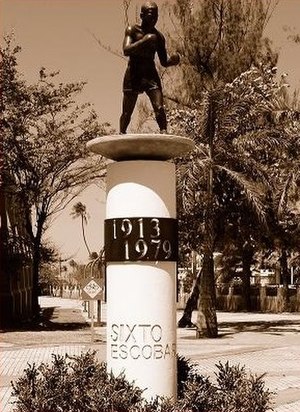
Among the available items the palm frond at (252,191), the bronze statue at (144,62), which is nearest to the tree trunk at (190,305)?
the palm frond at (252,191)

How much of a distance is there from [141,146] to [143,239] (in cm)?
99

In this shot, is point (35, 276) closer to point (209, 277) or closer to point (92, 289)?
point (92, 289)

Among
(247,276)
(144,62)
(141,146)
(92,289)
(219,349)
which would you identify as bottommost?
(219,349)

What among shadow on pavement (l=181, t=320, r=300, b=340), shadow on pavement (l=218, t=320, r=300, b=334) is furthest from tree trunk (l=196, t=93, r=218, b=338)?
shadow on pavement (l=218, t=320, r=300, b=334)

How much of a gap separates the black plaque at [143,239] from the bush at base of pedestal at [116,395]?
4.22 ft

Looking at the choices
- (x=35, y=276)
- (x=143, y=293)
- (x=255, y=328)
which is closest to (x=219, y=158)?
(x=255, y=328)

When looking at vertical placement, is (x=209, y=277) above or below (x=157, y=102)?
below

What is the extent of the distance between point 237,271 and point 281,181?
29.4 metres

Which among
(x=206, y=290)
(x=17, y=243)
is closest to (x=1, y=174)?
(x=17, y=243)

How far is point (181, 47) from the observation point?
1122 inches

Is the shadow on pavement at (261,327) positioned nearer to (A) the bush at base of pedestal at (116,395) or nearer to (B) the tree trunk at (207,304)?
(B) the tree trunk at (207,304)

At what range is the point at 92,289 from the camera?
→ 20.5 meters

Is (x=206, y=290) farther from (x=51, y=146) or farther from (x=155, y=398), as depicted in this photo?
(x=155, y=398)

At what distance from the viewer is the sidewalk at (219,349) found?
12344 millimetres
